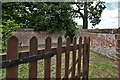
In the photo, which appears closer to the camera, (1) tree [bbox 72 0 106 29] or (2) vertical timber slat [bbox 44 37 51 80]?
(2) vertical timber slat [bbox 44 37 51 80]

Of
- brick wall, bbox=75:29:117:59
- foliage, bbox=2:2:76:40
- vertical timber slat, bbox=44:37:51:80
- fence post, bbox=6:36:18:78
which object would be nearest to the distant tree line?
foliage, bbox=2:2:76:40

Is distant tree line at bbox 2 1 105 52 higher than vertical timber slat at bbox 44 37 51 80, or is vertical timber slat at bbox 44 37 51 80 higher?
distant tree line at bbox 2 1 105 52

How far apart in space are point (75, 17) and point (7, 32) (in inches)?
471

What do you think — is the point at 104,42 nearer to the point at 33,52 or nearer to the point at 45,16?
the point at 33,52

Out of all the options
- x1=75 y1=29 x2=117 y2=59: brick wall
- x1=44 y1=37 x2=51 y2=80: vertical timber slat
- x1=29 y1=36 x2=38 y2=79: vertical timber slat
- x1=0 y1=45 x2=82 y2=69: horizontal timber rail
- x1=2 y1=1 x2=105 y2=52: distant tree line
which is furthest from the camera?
x1=2 y1=1 x2=105 y2=52: distant tree line

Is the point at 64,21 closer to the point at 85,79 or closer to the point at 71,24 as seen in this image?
the point at 71,24

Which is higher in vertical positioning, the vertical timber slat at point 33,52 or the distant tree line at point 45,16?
the distant tree line at point 45,16

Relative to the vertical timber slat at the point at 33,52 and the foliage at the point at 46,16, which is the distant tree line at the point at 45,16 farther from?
the vertical timber slat at the point at 33,52

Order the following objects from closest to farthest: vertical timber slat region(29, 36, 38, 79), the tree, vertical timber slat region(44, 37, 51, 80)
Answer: vertical timber slat region(29, 36, 38, 79)
vertical timber slat region(44, 37, 51, 80)
the tree

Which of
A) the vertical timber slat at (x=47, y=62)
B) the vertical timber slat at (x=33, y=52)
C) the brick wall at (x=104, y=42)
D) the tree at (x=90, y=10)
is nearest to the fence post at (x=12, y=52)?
the vertical timber slat at (x=33, y=52)

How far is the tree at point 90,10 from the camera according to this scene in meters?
15.5

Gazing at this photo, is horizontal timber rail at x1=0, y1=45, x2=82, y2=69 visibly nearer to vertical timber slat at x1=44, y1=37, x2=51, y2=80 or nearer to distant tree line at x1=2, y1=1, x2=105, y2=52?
vertical timber slat at x1=44, y1=37, x2=51, y2=80

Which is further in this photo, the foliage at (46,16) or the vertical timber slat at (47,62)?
the foliage at (46,16)

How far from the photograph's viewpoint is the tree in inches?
608
